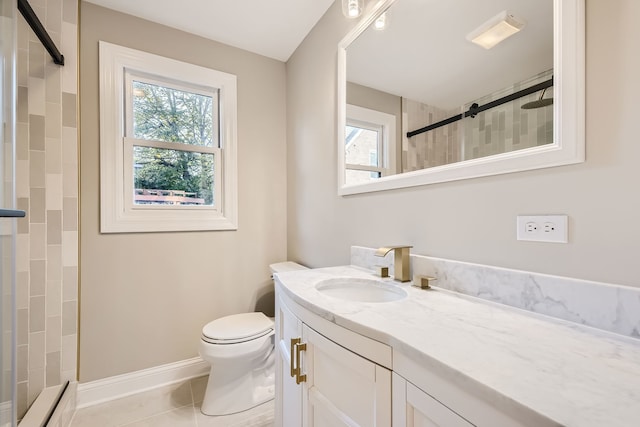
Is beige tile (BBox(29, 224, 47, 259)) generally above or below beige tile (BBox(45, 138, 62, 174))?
below

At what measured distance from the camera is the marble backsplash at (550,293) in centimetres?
61

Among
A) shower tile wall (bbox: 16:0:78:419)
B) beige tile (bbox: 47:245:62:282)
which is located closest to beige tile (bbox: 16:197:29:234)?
shower tile wall (bbox: 16:0:78:419)

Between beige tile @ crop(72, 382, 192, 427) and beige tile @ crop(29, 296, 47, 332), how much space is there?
0.55 meters

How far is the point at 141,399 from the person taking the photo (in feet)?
5.56

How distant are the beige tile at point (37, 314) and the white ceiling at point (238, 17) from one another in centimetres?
190

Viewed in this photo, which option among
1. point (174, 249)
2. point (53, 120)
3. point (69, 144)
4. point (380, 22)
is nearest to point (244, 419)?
point (174, 249)

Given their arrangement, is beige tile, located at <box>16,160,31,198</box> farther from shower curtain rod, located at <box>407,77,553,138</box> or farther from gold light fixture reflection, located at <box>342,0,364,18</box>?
shower curtain rod, located at <box>407,77,553,138</box>

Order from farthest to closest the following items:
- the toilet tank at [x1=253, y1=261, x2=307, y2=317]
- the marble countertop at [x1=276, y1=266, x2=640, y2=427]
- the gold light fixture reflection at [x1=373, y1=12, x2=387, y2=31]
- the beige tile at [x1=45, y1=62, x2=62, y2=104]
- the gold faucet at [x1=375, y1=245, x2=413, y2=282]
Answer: the toilet tank at [x1=253, y1=261, x2=307, y2=317], the beige tile at [x1=45, y1=62, x2=62, y2=104], the gold light fixture reflection at [x1=373, y1=12, x2=387, y2=31], the gold faucet at [x1=375, y1=245, x2=413, y2=282], the marble countertop at [x1=276, y1=266, x2=640, y2=427]

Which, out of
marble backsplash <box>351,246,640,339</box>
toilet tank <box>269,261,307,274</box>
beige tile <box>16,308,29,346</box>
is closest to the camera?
marble backsplash <box>351,246,640,339</box>

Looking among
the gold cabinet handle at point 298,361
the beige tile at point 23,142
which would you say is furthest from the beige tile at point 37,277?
the gold cabinet handle at point 298,361

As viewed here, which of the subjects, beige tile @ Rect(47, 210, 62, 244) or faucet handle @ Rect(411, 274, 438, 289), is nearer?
faucet handle @ Rect(411, 274, 438, 289)

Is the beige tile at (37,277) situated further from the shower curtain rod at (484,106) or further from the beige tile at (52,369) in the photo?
the shower curtain rod at (484,106)

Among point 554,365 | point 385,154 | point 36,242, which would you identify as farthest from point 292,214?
point 554,365

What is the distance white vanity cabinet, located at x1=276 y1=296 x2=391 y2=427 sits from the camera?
63 cm
